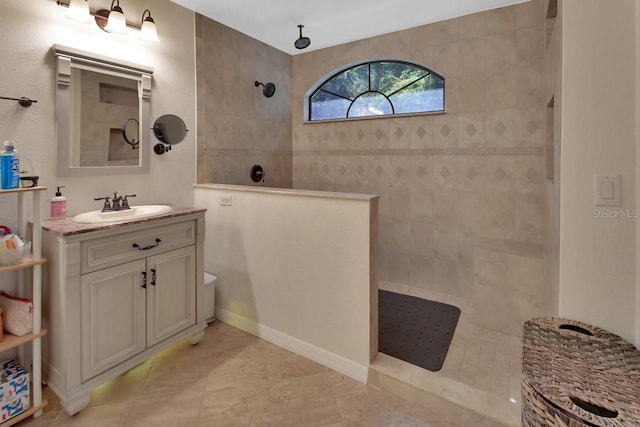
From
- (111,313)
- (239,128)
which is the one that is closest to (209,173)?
(239,128)

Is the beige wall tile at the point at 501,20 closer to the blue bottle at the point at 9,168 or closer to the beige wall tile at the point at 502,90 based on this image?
the beige wall tile at the point at 502,90

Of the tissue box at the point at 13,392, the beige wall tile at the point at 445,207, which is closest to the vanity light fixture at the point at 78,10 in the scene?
the tissue box at the point at 13,392

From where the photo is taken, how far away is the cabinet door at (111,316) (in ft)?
5.46

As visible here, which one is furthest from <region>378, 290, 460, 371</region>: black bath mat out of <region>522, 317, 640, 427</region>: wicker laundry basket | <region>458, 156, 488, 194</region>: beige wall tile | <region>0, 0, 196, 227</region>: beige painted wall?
<region>0, 0, 196, 227</region>: beige painted wall

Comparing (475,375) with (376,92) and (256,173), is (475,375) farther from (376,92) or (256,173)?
(376,92)

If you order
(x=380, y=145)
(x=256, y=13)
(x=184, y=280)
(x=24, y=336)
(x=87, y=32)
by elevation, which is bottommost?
(x=24, y=336)

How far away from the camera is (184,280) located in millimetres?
2146

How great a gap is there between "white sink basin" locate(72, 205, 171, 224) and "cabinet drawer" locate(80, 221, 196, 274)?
10cm

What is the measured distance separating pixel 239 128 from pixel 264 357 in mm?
2009

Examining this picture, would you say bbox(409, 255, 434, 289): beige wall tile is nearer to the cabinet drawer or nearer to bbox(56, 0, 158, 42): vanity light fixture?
the cabinet drawer

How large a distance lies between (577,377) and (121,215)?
2.28 metres

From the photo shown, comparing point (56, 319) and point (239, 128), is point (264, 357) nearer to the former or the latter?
point (56, 319)

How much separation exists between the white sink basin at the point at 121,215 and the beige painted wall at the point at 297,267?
1.64 ft

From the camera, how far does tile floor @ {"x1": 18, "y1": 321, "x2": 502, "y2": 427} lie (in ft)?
5.30
